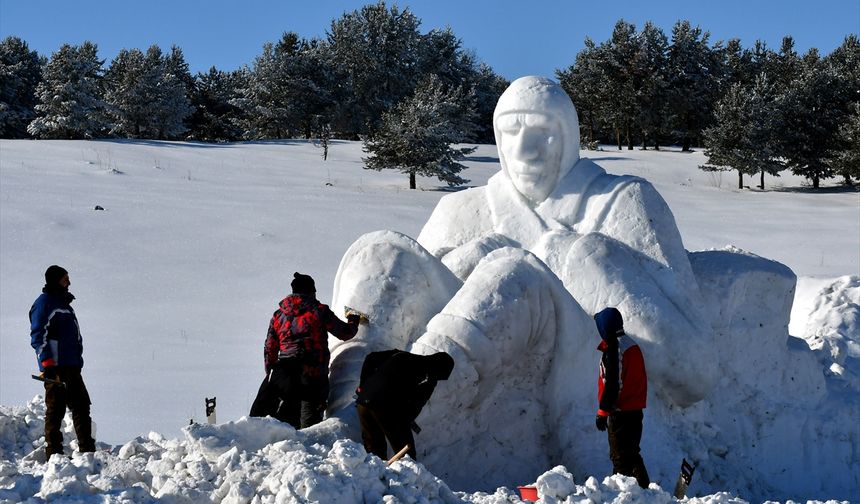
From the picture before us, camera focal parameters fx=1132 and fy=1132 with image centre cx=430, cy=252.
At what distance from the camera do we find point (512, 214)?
7.24 metres

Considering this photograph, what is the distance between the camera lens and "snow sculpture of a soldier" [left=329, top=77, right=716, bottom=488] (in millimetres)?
6121

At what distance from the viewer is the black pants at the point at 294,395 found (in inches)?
239

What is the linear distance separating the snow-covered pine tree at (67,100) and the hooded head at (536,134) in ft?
98.3

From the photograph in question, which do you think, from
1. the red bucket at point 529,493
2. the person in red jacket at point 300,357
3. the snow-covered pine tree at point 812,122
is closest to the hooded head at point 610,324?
the red bucket at point 529,493

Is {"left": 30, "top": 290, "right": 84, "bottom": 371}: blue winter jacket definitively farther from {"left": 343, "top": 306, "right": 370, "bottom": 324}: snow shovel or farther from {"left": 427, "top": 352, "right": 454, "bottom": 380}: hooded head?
{"left": 427, "top": 352, "right": 454, "bottom": 380}: hooded head

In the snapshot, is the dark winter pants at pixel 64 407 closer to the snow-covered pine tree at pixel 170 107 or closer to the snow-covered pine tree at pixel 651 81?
the snow-covered pine tree at pixel 170 107

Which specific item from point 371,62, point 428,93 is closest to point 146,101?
point 371,62

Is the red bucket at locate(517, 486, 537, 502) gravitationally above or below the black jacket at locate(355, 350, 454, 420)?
below

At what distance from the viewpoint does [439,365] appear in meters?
5.71

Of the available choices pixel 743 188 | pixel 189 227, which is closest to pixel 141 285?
pixel 189 227

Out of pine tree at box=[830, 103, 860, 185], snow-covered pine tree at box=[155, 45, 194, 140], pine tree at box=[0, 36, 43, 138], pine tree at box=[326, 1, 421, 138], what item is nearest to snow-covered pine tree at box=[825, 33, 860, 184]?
pine tree at box=[830, 103, 860, 185]

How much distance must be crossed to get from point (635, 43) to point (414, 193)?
64.4 feet

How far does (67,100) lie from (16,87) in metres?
6.33

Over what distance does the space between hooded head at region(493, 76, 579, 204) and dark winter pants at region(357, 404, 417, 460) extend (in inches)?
82.8
